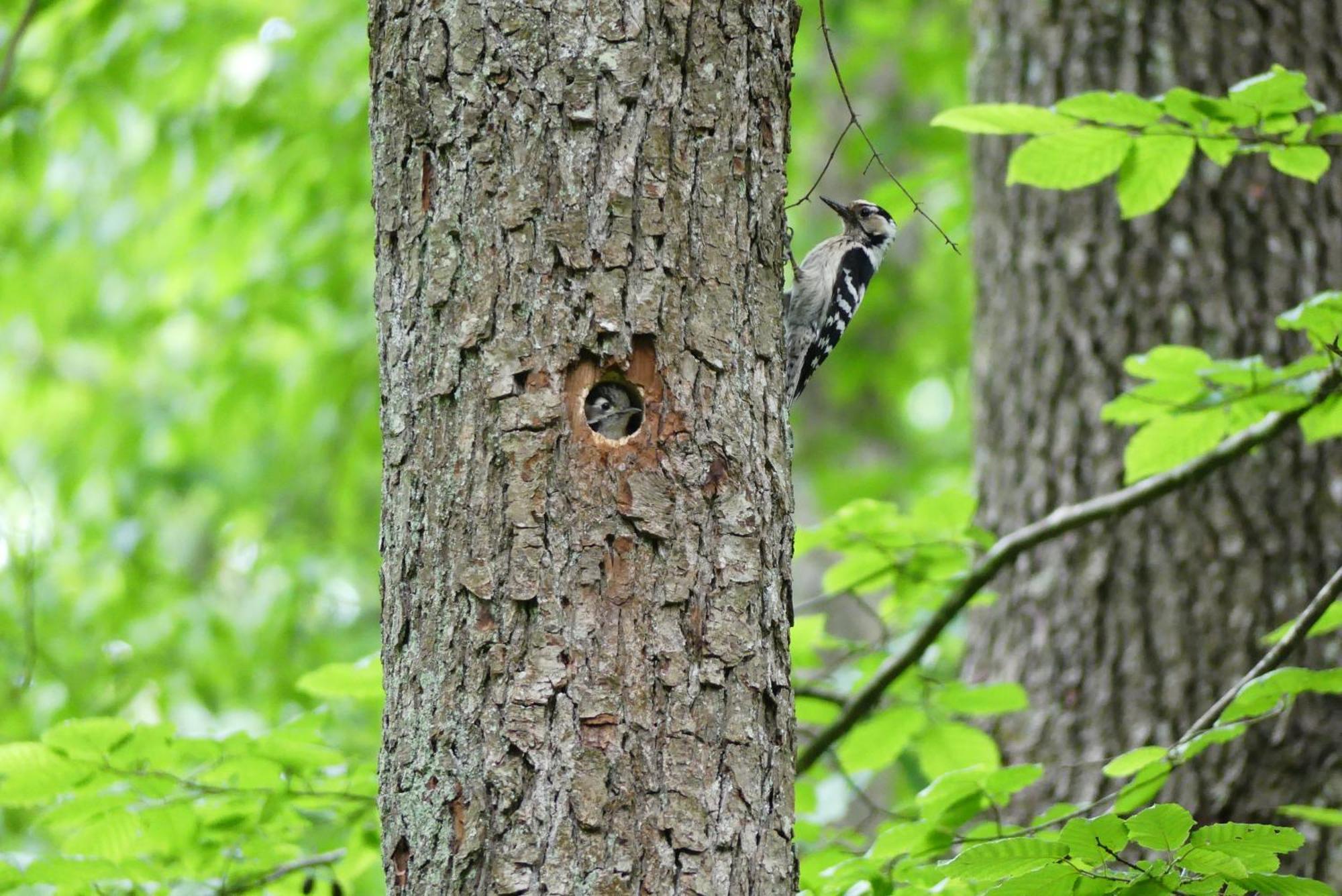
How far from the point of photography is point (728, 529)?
6.19 feet

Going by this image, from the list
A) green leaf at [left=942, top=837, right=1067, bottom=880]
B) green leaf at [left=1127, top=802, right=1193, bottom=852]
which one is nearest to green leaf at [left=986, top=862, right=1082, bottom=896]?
green leaf at [left=942, top=837, right=1067, bottom=880]

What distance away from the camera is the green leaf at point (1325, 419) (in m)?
2.75

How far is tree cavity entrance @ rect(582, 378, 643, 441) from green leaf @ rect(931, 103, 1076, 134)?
105 cm

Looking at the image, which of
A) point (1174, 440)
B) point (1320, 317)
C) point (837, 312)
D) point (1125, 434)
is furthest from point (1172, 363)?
point (837, 312)

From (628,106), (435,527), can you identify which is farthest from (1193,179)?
(435,527)

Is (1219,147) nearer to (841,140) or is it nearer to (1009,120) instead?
(1009,120)

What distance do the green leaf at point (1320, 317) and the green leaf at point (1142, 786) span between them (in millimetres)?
895

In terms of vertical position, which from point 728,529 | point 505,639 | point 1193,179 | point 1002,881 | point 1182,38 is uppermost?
point 1182,38

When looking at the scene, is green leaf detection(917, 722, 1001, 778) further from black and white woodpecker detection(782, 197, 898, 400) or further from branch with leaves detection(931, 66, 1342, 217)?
black and white woodpecker detection(782, 197, 898, 400)

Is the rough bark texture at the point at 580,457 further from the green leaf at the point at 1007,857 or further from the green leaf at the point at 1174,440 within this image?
the green leaf at the point at 1174,440

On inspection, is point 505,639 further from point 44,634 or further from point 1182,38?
point 44,634

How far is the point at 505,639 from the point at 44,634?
4731mm

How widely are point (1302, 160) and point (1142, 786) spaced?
1.30m

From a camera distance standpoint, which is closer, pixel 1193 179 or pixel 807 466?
pixel 1193 179
